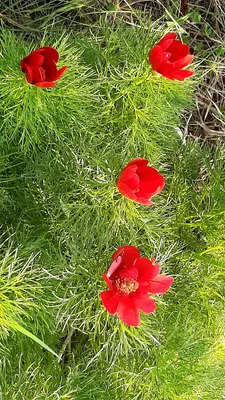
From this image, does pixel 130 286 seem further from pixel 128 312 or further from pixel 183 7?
pixel 183 7

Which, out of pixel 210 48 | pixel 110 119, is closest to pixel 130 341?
pixel 110 119

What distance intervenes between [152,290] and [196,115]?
69 centimetres

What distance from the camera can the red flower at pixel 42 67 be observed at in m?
0.73

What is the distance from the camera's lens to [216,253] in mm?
1065

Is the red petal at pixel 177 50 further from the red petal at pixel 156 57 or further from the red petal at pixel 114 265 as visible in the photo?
the red petal at pixel 114 265

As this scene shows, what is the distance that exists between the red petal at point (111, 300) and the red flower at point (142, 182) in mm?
149

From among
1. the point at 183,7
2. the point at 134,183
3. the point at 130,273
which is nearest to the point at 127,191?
the point at 134,183

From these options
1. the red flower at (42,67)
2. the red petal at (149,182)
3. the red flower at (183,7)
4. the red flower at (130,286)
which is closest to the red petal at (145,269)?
the red flower at (130,286)

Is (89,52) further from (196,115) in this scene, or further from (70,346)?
(70,346)

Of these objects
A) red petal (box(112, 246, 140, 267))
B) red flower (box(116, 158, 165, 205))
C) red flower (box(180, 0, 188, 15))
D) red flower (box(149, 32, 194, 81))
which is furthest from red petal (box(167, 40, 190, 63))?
red flower (box(180, 0, 188, 15))

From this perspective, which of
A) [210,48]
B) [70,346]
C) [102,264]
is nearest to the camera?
[102,264]

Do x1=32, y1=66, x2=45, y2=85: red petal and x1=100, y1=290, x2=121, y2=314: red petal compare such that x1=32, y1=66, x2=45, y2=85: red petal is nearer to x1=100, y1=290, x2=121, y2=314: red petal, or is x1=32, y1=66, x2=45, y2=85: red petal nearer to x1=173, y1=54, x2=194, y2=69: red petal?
x1=173, y1=54, x2=194, y2=69: red petal

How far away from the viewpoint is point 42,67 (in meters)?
0.76

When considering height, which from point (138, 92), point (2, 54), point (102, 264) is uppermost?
point (2, 54)
